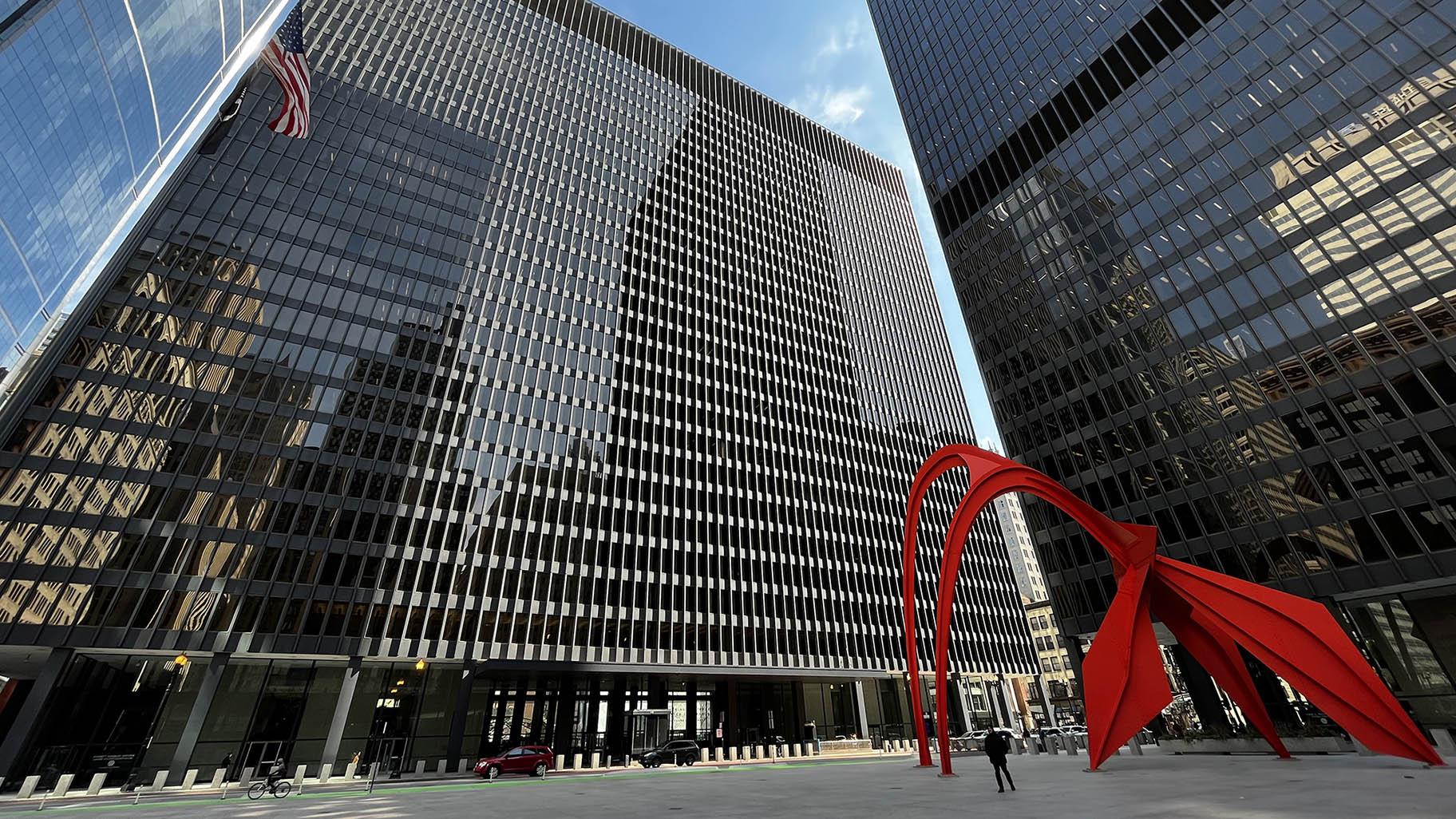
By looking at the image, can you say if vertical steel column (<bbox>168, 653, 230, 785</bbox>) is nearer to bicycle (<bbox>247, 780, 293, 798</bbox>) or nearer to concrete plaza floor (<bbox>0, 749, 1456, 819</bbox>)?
concrete plaza floor (<bbox>0, 749, 1456, 819</bbox>)

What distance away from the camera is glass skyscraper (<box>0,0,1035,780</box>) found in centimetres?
3344

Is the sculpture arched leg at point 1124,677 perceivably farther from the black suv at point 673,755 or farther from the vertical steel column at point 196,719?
the vertical steel column at point 196,719

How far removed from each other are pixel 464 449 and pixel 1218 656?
47468mm

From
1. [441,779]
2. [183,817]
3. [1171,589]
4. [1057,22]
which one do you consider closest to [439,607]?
[441,779]

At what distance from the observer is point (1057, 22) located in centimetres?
4675

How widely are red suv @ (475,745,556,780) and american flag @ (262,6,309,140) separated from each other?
30.9m

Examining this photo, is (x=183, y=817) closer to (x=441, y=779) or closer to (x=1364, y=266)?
(x=441, y=779)

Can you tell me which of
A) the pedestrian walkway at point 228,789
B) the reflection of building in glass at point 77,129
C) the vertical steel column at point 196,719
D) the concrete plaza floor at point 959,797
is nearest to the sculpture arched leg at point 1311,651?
the concrete plaza floor at point 959,797

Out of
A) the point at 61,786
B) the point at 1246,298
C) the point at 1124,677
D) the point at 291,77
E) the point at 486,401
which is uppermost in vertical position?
the point at 486,401

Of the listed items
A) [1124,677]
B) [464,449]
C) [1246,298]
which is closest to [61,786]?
[464,449]

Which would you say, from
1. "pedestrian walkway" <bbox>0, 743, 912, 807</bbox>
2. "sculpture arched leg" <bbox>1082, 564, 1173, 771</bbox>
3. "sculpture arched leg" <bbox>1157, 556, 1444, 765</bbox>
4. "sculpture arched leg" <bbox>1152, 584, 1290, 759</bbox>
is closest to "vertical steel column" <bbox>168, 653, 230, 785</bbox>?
"pedestrian walkway" <bbox>0, 743, 912, 807</bbox>

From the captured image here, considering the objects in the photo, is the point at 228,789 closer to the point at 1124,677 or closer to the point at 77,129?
the point at 77,129

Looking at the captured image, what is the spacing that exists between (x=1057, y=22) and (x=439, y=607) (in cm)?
6563

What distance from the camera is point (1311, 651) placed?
54.3ft
